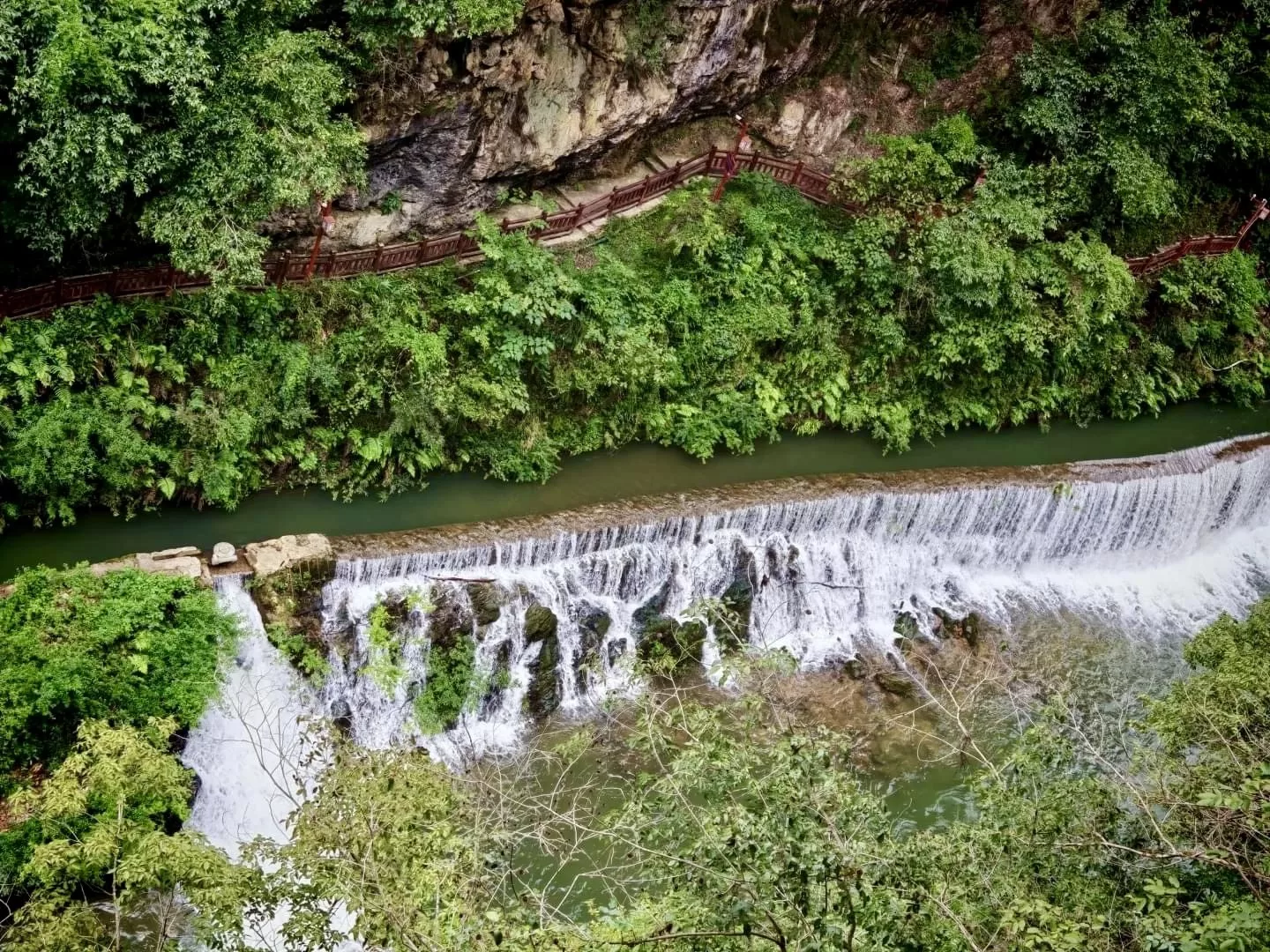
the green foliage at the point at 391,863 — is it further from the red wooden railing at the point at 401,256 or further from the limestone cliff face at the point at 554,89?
the limestone cliff face at the point at 554,89

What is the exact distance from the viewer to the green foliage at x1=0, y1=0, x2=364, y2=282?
35.9ft

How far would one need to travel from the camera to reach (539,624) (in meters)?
13.9

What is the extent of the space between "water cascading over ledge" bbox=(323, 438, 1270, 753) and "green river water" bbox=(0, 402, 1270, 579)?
0.78 meters

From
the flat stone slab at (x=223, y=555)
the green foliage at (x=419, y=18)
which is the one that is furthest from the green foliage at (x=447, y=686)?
the green foliage at (x=419, y=18)

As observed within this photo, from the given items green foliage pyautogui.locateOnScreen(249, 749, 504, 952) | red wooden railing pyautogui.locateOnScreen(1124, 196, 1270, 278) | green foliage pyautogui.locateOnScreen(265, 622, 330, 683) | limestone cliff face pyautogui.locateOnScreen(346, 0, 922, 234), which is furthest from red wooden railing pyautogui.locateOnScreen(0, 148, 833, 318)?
green foliage pyautogui.locateOnScreen(249, 749, 504, 952)

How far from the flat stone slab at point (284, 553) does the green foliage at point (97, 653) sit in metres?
0.82

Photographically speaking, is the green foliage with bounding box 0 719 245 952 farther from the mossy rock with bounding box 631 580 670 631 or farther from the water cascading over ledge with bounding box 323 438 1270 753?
the mossy rock with bounding box 631 580 670 631

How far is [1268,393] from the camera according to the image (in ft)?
66.1

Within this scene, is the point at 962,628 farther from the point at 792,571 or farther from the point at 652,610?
the point at 652,610

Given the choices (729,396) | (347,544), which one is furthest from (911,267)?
(347,544)

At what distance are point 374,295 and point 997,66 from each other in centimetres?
1116

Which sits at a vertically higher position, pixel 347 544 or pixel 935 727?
pixel 347 544

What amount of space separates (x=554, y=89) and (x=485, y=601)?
286 inches

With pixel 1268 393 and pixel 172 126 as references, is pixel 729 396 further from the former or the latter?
pixel 1268 393
